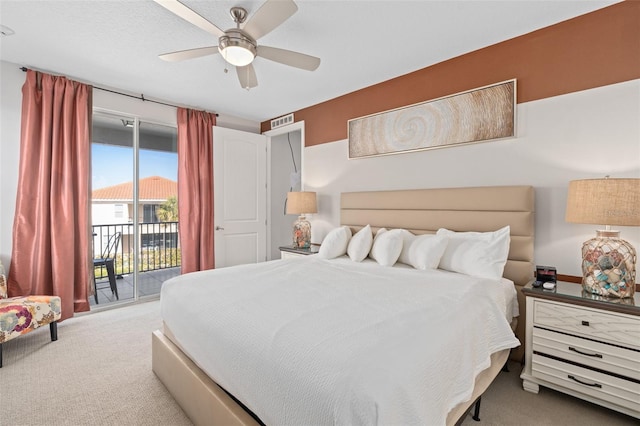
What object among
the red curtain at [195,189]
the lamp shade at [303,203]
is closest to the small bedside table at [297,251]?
the lamp shade at [303,203]

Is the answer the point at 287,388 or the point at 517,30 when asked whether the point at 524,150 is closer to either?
the point at 517,30

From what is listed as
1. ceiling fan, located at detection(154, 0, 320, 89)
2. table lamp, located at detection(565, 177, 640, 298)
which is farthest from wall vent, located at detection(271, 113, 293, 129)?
table lamp, located at detection(565, 177, 640, 298)

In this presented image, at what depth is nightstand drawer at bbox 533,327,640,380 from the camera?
1710 mm

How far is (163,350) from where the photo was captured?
204 cm

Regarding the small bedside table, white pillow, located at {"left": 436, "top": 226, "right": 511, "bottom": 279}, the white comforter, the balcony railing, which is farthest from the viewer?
the balcony railing

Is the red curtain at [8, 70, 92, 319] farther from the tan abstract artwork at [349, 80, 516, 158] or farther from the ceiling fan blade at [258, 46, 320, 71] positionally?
the tan abstract artwork at [349, 80, 516, 158]

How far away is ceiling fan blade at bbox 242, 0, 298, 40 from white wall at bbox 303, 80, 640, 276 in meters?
1.95

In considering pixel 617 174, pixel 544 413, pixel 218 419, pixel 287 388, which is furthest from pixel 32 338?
pixel 617 174

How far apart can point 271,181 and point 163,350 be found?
3507 millimetres

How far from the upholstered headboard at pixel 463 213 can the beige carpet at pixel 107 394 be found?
0.56m

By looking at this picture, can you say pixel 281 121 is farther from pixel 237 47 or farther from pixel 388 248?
pixel 388 248

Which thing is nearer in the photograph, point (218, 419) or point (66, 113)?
point (218, 419)

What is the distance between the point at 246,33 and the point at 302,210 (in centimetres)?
232

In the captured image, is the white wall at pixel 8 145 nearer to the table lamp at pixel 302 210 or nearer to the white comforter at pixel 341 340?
the white comforter at pixel 341 340
